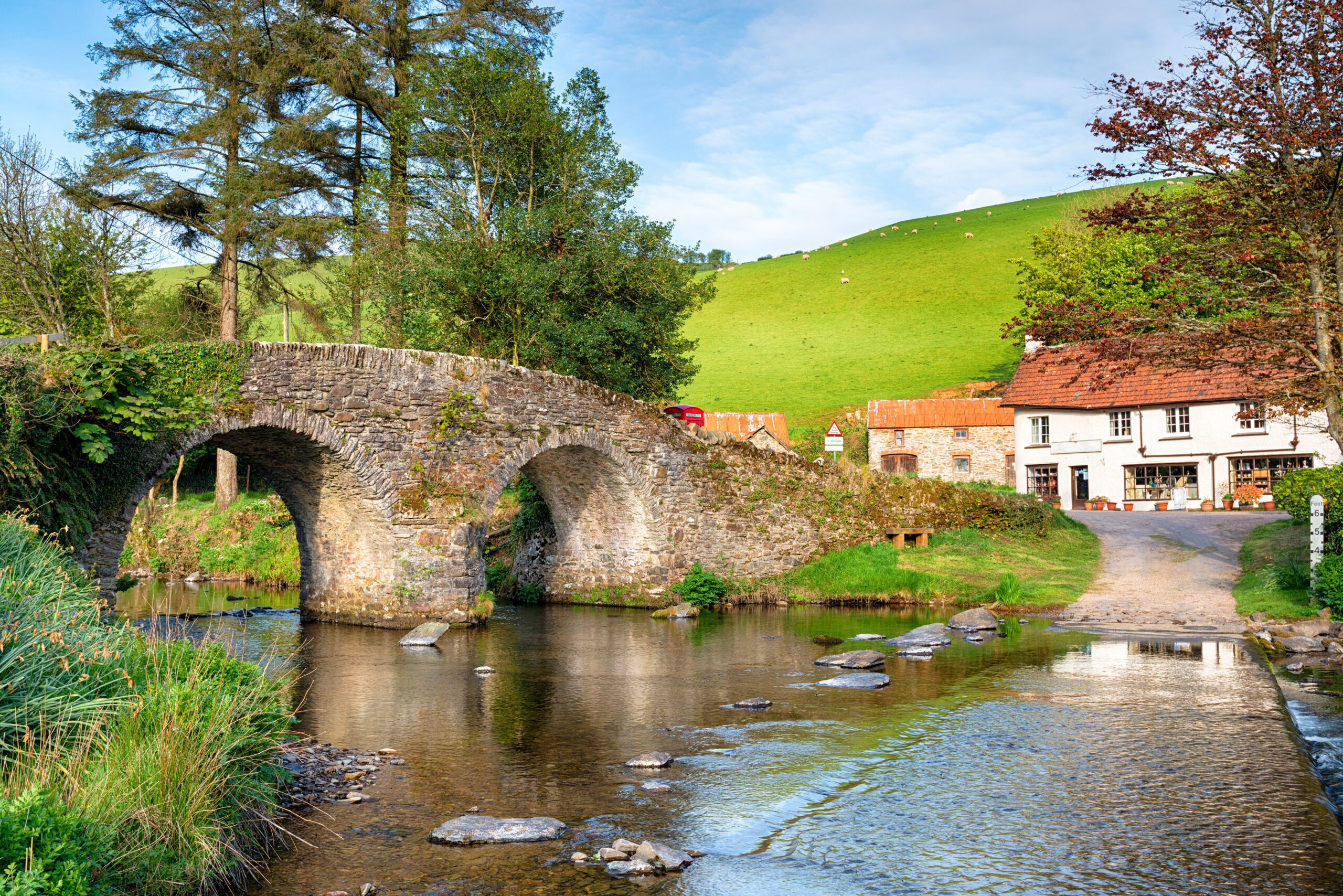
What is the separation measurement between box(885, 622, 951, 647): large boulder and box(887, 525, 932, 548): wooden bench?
23.5 feet

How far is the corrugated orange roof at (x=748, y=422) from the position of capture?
48.8m

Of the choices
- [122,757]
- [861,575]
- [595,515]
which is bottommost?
[861,575]

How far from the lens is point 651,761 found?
28.0ft

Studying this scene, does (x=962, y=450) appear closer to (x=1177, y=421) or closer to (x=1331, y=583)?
(x=1177, y=421)

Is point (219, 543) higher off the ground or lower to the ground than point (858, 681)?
higher

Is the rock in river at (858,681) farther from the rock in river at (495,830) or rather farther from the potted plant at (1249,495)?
the potted plant at (1249,495)

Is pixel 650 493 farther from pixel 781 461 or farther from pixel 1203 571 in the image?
pixel 1203 571

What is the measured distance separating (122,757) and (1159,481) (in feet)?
133

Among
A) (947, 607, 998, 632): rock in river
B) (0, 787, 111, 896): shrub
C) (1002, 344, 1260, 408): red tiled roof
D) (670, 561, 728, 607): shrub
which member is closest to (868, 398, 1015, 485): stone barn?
(1002, 344, 1260, 408): red tiled roof

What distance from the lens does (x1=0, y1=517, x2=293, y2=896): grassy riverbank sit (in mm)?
4555

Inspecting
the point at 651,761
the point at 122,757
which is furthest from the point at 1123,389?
the point at 122,757

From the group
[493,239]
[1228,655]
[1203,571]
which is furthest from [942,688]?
[493,239]

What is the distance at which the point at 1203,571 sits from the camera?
68.2ft

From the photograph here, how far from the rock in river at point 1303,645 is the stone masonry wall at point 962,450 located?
3111cm
